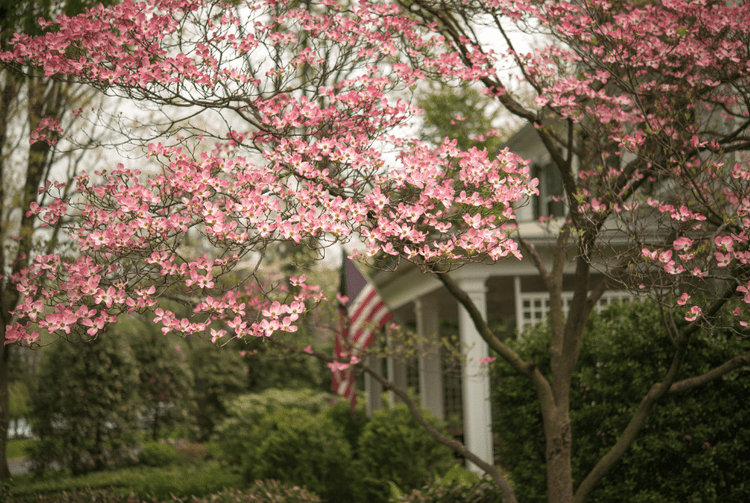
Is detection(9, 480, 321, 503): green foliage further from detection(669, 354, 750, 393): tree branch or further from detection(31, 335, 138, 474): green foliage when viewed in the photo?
detection(31, 335, 138, 474): green foliage

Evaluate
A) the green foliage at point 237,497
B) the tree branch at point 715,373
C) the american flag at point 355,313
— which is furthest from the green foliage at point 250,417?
the tree branch at point 715,373

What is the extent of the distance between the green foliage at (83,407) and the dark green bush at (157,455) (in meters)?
0.37

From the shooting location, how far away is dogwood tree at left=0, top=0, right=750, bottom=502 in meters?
3.29

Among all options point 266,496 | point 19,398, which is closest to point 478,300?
point 266,496

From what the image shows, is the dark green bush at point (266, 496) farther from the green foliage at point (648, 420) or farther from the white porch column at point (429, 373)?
the white porch column at point (429, 373)

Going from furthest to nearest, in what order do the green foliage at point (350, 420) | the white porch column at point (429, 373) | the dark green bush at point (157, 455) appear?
the dark green bush at point (157, 455) → the green foliage at point (350, 420) → the white porch column at point (429, 373)

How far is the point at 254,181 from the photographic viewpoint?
11.3ft

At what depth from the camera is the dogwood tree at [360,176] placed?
3291 millimetres

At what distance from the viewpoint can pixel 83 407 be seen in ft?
36.4

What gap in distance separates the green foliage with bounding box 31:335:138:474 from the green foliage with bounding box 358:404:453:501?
5.54m

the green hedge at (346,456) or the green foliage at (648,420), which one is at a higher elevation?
the green foliage at (648,420)

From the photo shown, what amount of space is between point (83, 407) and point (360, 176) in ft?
30.5

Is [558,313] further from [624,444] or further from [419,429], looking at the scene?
[419,429]

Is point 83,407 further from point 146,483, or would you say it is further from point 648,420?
point 648,420
